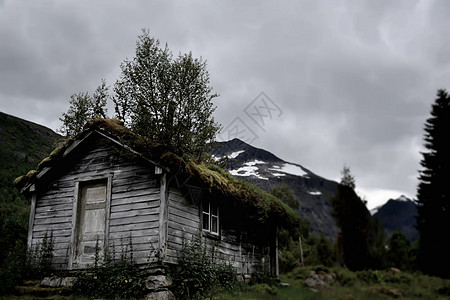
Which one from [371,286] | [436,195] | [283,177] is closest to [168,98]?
[371,286]

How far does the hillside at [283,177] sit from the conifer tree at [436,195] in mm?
6210

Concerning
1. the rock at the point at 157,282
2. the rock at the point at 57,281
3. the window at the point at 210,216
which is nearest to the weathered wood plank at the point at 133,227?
the rock at the point at 157,282

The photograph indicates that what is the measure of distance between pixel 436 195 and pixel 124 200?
963 inches

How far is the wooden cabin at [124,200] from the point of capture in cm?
1110

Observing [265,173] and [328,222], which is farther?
[328,222]

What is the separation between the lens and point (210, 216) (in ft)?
43.7

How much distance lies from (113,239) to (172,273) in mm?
2106

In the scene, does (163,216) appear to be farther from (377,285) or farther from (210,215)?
(377,285)

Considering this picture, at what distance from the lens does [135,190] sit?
Answer: 11.6 m

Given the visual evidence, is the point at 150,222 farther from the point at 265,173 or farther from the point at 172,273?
the point at 265,173

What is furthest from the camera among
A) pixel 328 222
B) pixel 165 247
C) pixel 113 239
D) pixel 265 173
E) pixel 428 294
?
pixel 328 222

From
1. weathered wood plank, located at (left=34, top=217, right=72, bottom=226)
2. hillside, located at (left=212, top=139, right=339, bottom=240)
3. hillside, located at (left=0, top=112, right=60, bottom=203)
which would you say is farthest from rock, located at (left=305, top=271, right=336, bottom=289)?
hillside, located at (left=0, top=112, right=60, bottom=203)

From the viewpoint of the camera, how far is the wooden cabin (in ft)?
36.4

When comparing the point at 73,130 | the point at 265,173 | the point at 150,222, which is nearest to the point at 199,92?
the point at 150,222
